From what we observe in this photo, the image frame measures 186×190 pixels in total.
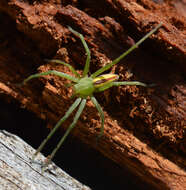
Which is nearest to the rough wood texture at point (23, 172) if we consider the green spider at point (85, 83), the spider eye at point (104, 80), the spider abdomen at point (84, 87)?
the green spider at point (85, 83)

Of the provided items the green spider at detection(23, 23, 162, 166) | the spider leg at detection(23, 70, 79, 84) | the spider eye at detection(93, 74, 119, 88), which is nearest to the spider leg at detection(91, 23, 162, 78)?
the green spider at detection(23, 23, 162, 166)

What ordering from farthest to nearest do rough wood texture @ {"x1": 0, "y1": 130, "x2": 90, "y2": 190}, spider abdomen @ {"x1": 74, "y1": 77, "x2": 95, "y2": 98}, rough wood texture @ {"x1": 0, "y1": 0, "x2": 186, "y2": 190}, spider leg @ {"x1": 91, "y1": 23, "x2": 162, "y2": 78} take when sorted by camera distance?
spider abdomen @ {"x1": 74, "y1": 77, "x2": 95, "y2": 98}
rough wood texture @ {"x1": 0, "y1": 0, "x2": 186, "y2": 190}
spider leg @ {"x1": 91, "y1": 23, "x2": 162, "y2": 78}
rough wood texture @ {"x1": 0, "y1": 130, "x2": 90, "y2": 190}

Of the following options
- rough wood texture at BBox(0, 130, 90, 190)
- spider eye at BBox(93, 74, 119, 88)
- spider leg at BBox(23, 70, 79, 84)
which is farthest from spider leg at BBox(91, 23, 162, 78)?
rough wood texture at BBox(0, 130, 90, 190)

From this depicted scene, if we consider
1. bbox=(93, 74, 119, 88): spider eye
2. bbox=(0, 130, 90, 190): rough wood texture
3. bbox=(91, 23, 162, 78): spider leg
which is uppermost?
bbox=(91, 23, 162, 78): spider leg

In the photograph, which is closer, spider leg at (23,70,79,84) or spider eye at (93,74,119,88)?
spider eye at (93,74,119,88)

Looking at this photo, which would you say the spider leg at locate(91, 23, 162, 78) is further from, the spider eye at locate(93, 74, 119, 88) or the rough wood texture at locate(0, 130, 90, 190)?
the rough wood texture at locate(0, 130, 90, 190)

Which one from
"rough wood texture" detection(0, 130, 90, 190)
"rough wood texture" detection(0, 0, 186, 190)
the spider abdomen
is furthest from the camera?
the spider abdomen

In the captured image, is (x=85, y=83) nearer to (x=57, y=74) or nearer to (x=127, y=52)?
(x=57, y=74)

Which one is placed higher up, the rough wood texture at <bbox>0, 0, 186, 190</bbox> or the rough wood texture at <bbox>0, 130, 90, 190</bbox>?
the rough wood texture at <bbox>0, 0, 186, 190</bbox>
